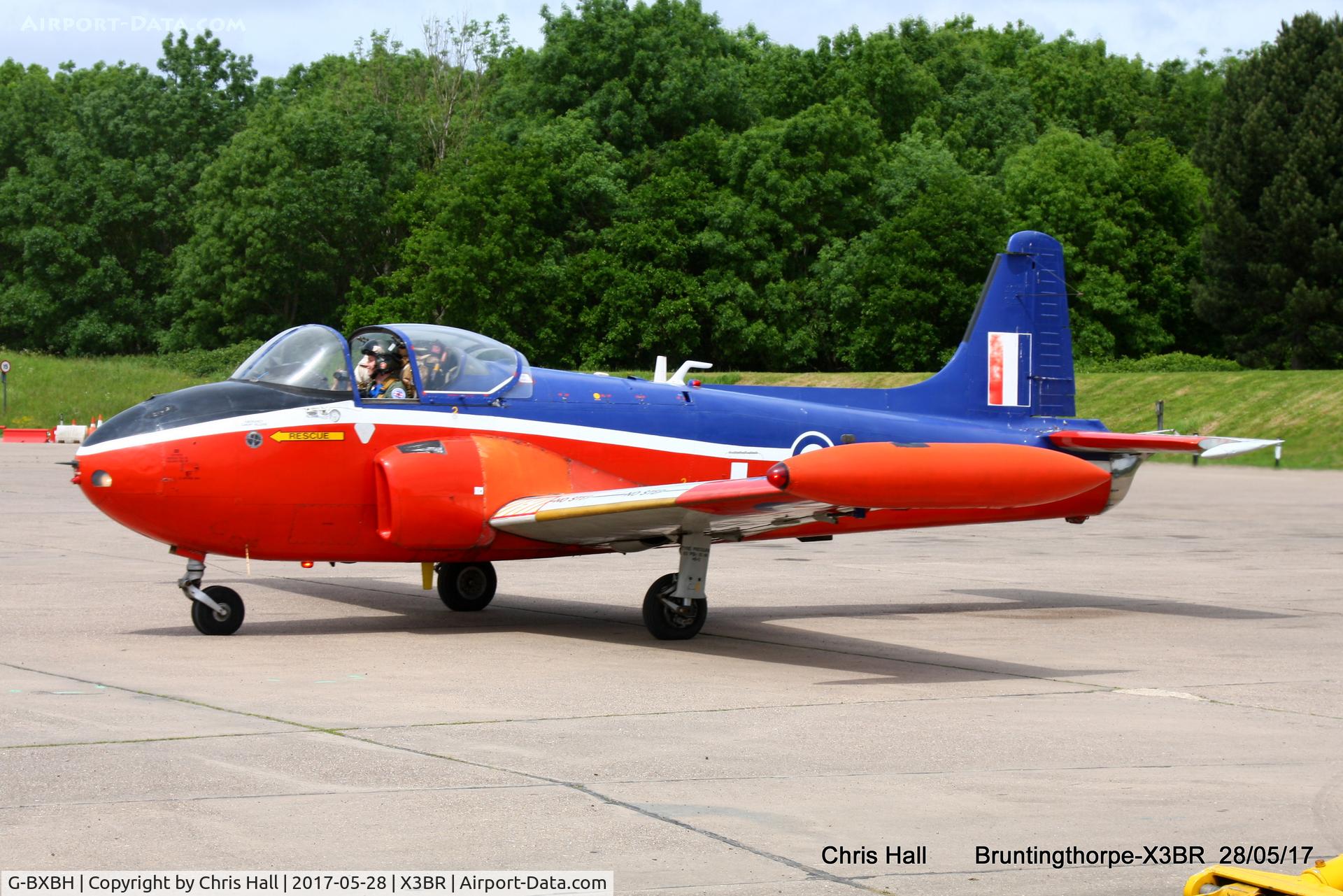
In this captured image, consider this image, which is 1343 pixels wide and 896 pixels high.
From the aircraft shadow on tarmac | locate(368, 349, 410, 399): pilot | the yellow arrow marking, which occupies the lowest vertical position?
the aircraft shadow on tarmac

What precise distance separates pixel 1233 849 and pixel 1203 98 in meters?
80.4

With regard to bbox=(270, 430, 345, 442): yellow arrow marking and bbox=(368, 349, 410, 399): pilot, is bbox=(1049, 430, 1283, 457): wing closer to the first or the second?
bbox=(368, 349, 410, 399): pilot

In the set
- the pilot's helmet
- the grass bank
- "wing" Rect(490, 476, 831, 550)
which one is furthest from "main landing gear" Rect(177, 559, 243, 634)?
the grass bank

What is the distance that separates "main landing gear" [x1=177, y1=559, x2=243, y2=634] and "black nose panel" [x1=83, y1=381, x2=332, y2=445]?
1.16m

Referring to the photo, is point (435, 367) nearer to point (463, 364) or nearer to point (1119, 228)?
point (463, 364)

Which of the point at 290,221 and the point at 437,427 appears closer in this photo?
the point at 437,427

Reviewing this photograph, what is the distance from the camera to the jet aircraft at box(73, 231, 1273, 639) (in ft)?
34.2

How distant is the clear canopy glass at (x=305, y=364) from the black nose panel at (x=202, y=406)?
0.08 m

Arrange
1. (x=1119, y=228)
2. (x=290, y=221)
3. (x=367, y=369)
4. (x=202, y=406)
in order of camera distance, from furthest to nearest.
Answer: (x=290, y=221) < (x=1119, y=228) < (x=367, y=369) < (x=202, y=406)

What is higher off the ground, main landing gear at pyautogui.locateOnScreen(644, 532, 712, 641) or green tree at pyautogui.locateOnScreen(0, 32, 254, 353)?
green tree at pyautogui.locateOnScreen(0, 32, 254, 353)

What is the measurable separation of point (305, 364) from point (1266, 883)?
29.3 feet

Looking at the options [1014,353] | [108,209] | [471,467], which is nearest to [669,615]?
[471,467]

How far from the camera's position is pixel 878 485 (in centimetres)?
878

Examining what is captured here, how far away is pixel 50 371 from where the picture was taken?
196ft
